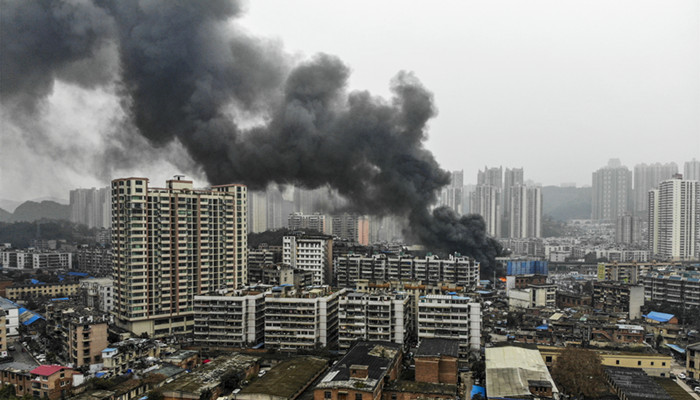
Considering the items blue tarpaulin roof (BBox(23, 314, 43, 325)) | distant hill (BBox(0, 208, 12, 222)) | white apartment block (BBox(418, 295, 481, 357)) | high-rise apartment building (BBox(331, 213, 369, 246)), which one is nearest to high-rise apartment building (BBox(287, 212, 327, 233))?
high-rise apartment building (BBox(331, 213, 369, 246))

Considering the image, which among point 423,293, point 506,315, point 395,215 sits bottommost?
point 506,315

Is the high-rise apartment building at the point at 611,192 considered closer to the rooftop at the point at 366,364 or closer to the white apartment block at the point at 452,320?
the white apartment block at the point at 452,320

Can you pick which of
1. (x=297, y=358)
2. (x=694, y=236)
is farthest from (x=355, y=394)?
(x=694, y=236)

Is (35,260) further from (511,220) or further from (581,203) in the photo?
(581,203)

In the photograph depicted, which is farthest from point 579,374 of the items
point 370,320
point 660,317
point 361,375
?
point 660,317

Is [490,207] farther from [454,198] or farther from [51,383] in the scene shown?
[51,383]

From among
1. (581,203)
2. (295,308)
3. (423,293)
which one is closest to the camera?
(295,308)
